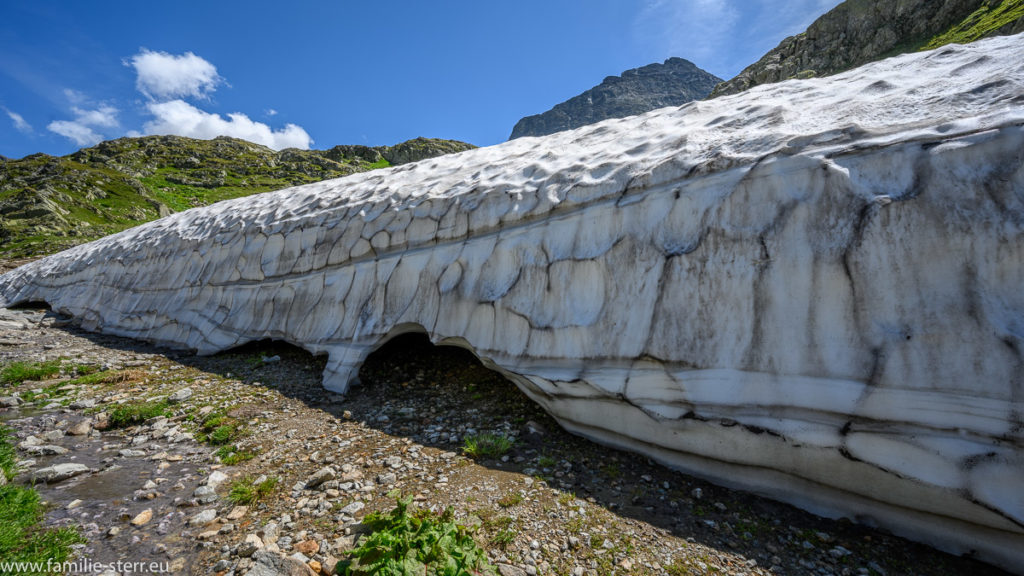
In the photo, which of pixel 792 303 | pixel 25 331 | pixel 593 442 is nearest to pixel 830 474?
pixel 792 303

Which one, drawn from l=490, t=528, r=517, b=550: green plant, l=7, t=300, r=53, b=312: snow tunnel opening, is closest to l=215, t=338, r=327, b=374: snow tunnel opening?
l=490, t=528, r=517, b=550: green plant

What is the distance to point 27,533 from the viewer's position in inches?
120

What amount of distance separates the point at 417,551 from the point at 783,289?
337 cm

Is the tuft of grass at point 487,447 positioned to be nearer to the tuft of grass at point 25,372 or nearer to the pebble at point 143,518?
the pebble at point 143,518

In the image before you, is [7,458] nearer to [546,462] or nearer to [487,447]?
[487,447]

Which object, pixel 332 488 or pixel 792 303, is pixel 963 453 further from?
pixel 332 488

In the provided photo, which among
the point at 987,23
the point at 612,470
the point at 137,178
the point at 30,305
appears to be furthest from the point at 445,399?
the point at 137,178

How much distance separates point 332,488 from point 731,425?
346cm

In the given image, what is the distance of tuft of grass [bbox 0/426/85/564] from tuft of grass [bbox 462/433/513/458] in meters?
2.96

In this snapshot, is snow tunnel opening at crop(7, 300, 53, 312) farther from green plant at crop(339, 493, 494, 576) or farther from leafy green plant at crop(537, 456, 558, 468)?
leafy green plant at crop(537, 456, 558, 468)

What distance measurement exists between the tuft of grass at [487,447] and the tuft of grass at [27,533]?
117 inches

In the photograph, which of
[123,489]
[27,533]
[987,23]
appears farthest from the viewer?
[987,23]

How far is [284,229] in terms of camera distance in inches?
349

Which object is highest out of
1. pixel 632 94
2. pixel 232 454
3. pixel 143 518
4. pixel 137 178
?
pixel 632 94
